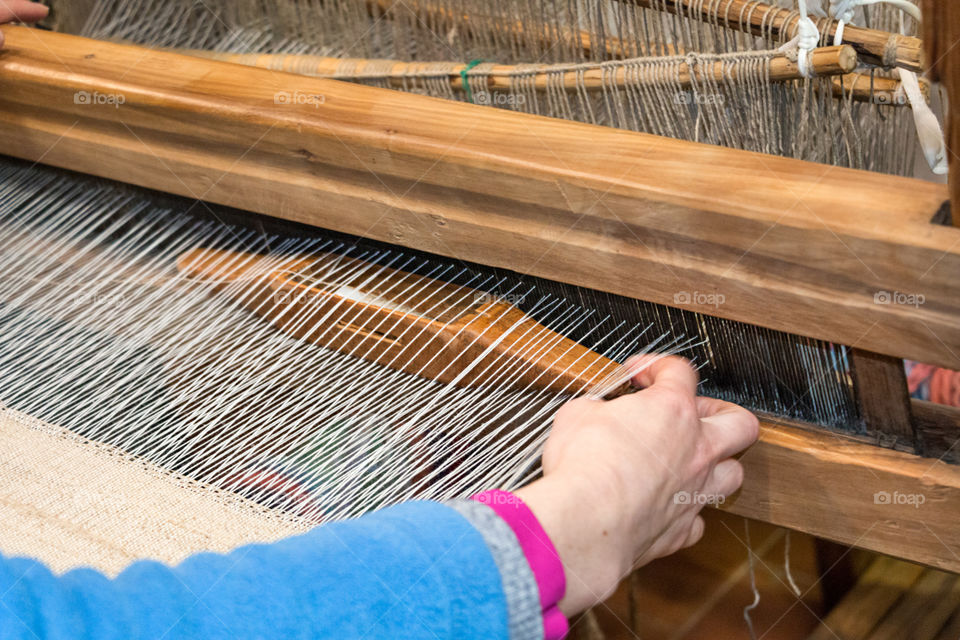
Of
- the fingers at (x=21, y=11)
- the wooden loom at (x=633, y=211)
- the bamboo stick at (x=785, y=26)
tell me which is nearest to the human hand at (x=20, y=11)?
the fingers at (x=21, y=11)

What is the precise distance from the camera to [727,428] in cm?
92

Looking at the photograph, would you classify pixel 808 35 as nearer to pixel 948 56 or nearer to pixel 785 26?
pixel 785 26

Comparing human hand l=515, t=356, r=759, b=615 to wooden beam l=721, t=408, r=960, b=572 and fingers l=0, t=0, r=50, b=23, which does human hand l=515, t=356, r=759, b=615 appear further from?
fingers l=0, t=0, r=50, b=23

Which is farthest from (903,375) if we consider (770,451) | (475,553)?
(475,553)

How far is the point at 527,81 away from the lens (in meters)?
1.24

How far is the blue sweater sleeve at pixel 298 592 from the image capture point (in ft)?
2.11

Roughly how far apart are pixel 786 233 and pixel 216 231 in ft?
2.62

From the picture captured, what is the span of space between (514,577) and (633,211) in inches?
14.7

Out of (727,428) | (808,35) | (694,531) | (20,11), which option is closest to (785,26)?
(808,35)

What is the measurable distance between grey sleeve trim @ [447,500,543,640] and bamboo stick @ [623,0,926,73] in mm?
587

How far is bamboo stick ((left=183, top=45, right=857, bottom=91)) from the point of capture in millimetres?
968

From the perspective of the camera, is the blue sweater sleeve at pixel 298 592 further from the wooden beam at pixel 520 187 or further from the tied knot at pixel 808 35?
the tied knot at pixel 808 35

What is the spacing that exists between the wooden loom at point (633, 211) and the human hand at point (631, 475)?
93mm

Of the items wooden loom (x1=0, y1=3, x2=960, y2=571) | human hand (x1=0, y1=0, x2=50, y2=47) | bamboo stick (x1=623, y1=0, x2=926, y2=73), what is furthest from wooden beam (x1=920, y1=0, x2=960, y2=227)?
human hand (x1=0, y1=0, x2=50, y2=47)
